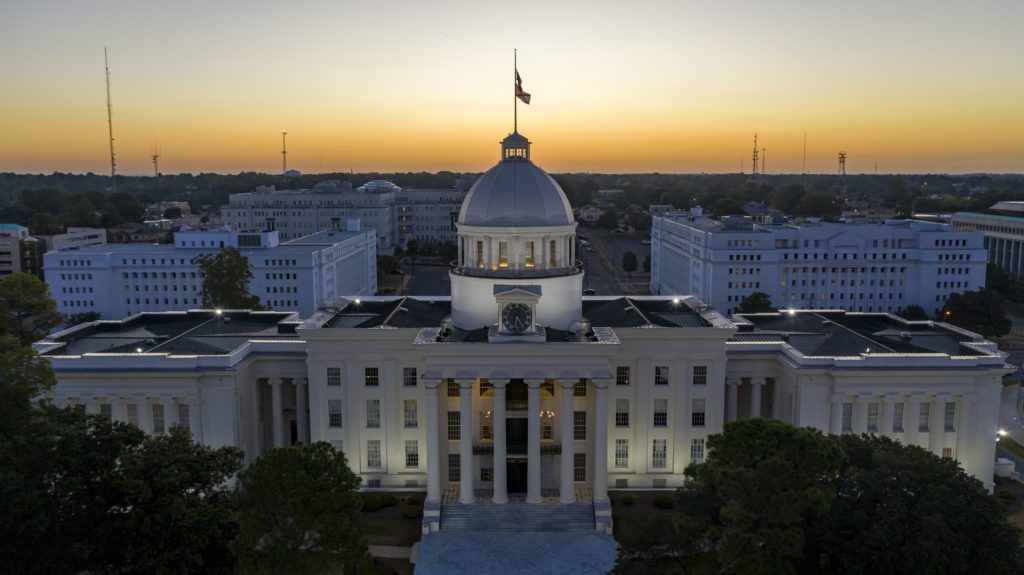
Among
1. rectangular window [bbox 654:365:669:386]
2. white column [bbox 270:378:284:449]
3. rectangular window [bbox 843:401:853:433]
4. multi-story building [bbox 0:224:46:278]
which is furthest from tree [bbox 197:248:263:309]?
multi-story building [bbox 0:224:46:278]

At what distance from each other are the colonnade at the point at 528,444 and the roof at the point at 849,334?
1693cm

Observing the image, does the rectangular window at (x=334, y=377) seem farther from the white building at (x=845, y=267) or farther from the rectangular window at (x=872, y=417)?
the white building at (x=845, y=267)

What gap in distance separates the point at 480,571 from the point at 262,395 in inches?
1033

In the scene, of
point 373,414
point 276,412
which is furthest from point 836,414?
point 276,412

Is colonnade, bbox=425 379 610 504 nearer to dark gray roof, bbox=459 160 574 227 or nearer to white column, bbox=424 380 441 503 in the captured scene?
white column, bbox=424 380 441 503

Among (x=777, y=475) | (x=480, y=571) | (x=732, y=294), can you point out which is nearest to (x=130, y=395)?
(x=480, y=571)

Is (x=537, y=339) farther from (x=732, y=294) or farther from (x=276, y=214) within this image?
(x=276, y=214)

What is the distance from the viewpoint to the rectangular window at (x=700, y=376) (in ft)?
190

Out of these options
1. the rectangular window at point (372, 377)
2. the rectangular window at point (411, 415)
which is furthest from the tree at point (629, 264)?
the rectangular window at point (372, 377)

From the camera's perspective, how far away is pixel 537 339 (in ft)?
174

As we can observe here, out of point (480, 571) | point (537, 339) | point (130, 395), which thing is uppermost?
point (537, 339)

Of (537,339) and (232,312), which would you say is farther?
(232,312)

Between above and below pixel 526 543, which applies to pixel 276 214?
above

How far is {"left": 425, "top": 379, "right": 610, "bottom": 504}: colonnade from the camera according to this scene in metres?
52.8
